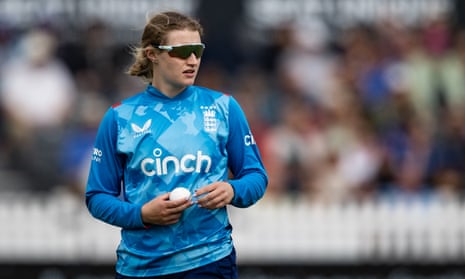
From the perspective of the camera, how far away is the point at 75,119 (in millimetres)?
13305

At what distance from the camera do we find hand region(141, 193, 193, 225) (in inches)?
190

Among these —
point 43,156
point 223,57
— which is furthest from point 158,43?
point 223,57

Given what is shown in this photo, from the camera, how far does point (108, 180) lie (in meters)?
5.18

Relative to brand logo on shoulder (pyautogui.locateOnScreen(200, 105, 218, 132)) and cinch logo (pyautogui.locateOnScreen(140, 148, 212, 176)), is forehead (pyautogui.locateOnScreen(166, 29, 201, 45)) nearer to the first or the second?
brand logo on shoulder (pyautogui.locateOnScreen(200, 105, 218, 132))

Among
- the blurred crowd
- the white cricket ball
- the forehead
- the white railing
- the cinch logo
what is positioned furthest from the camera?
the blurred crowd

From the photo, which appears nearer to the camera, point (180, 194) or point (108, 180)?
Answer: point (180, 194)

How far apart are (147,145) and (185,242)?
478mm

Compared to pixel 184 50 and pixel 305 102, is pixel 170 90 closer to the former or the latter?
pixel 184 50

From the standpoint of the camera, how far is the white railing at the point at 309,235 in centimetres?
1184

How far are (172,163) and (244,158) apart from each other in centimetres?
39

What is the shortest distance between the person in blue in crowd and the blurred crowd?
6951mm

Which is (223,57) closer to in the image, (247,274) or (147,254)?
(247,274)

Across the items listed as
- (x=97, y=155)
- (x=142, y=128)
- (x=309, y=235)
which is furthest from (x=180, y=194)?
(x=309, y=235)

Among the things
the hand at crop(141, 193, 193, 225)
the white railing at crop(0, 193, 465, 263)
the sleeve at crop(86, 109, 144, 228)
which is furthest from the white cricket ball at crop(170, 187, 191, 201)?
the white railing at crop(0, 193, 465, 263)
